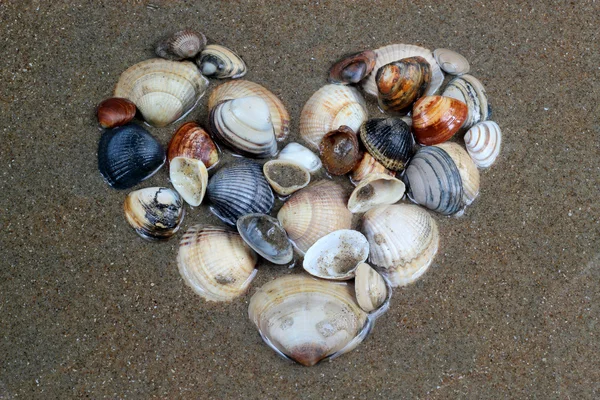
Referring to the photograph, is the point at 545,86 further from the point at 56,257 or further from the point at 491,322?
the point at 56,257

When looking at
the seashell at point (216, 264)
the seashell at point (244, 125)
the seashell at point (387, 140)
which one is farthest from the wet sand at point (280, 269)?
the seashell at point (387, 140)

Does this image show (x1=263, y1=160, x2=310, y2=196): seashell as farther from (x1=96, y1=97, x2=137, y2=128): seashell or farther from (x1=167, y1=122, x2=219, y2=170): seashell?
(x1=96, y1=97, x2=137, y2=128): seashell

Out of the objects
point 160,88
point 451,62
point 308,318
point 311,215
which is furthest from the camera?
point 451,62

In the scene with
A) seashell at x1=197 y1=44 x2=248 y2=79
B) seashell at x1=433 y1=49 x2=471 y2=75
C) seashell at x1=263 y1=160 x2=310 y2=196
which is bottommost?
seashell at x1=263 y1=160 x2=310 y2=196

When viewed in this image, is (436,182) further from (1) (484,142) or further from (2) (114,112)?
(2) (114,112)

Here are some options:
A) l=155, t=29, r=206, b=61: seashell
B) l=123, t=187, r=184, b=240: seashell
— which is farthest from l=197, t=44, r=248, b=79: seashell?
l=123, t=187, r=184, b=240: seashell

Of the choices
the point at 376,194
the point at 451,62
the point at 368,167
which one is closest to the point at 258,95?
the point at 368,167
